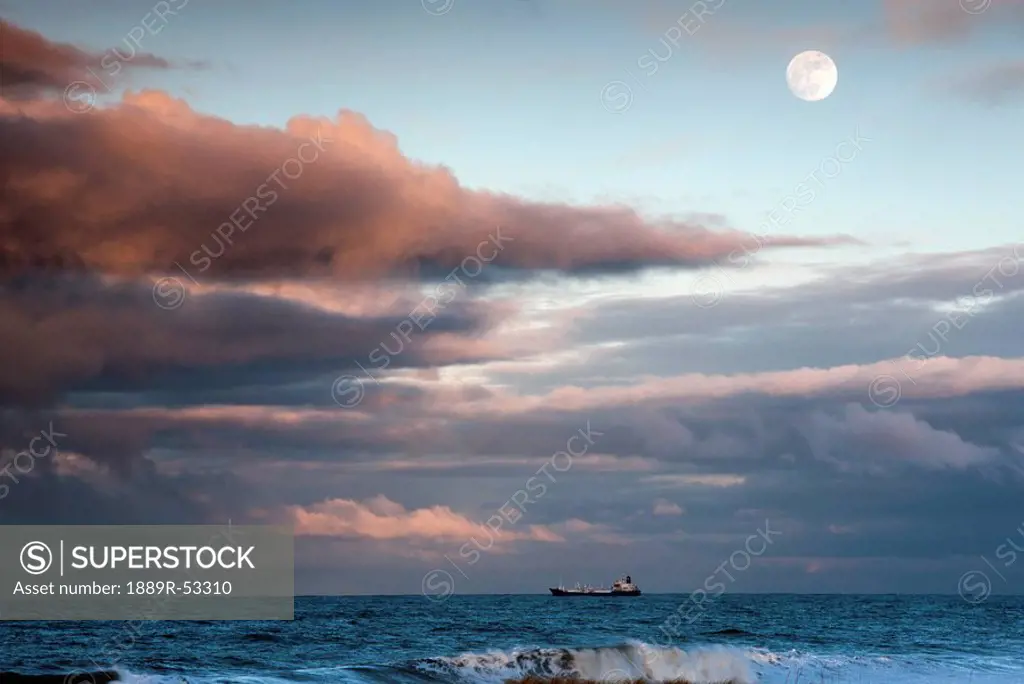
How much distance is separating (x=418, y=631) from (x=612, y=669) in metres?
43.4

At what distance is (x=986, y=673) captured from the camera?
44344mm

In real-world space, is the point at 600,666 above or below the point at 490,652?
below

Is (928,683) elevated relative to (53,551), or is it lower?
lower

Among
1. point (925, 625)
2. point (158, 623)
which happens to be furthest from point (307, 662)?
point (925, 625)

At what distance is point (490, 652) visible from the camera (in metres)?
42.2

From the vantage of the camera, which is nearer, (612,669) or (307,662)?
(612,669)

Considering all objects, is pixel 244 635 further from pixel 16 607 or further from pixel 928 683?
pixel 16 607

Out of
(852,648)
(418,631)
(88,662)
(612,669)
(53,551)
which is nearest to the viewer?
(612,669)

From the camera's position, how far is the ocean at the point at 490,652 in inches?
1542

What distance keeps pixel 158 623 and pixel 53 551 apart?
7.98 meters

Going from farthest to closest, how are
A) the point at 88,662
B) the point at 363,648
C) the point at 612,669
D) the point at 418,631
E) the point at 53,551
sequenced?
the point at 418,631, the point at 53,551, the point at 363,648, the point at 88,662, the point at 612,669

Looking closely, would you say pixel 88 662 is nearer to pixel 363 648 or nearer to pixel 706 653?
pixel 363 648

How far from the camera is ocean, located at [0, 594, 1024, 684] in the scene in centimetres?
3916

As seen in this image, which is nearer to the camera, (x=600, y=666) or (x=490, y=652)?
(x=600, y=666)
